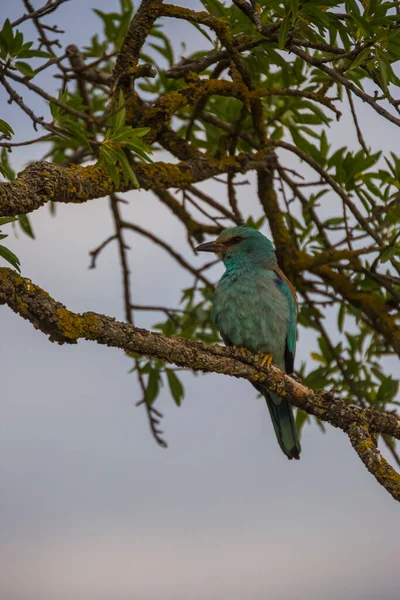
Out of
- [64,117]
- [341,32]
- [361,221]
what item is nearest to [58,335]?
[64,117]

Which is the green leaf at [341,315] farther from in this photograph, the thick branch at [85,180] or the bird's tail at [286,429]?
the thick branch at [85,180]

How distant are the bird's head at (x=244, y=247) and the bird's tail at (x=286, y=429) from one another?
853 millimetres

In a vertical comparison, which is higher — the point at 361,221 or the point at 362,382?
the point at 361,221

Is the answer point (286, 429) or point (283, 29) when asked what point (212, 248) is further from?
point (283, 29)

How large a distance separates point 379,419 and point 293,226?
2085 millimetres

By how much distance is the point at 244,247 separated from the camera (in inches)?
207

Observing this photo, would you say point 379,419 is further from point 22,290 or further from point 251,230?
point 251,230

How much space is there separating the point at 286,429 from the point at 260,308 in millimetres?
800

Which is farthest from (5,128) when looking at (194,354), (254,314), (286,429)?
(286,429)

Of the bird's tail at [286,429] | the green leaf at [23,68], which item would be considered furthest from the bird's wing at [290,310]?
the green leaf at [23,68]

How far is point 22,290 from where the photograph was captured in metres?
2.95

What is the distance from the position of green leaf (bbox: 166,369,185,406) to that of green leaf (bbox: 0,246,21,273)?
251 centimetres

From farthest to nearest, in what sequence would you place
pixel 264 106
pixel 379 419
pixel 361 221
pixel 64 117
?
pixel 264 106 → pixel 361 221 → pixel 64 117 → pixel 379 419

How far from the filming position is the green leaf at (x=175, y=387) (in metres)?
5.34
